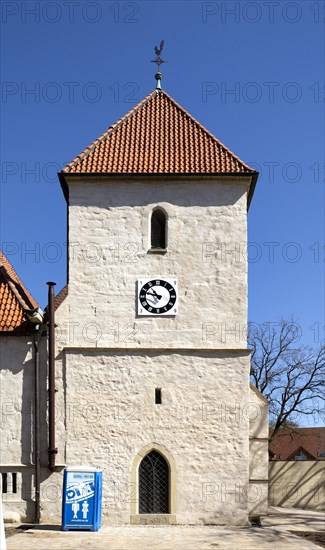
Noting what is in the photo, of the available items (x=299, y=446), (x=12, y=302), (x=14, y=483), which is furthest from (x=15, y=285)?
(x=299, y=446)

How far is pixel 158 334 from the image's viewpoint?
19.4 meters

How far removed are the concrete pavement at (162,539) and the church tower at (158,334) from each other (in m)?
0.99

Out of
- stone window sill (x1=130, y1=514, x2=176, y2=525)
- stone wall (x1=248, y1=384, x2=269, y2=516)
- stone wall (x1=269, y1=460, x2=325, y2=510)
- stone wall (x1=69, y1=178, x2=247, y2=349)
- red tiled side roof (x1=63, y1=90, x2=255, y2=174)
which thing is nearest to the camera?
stone window sill (x1=130, y1=514, x2=176, y2=525)

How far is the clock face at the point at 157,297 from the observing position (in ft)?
64.0

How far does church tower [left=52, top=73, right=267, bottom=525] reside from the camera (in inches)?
733

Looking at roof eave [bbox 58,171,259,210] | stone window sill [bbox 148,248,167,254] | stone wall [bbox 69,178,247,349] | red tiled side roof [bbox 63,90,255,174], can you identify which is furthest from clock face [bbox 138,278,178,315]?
red tiled side roof [bbox 63,90,255,174]

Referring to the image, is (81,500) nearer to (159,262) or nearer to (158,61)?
(159,262)

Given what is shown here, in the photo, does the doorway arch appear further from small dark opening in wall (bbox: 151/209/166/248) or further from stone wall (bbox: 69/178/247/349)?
small dark opening in wall (bbox: 151/209/166/248)

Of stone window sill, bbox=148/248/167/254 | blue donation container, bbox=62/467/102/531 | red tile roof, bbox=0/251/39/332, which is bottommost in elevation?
blue donation container, bbox=62/467/102/531

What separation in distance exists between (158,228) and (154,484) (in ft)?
23.1

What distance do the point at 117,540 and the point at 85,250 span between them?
7918 mm

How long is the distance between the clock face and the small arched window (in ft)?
3.81

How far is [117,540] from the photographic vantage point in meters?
15.3

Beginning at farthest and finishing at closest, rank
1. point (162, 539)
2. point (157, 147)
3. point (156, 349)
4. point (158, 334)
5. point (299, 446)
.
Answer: point (299, 446) < point (157, 147) < point (158, 334) < point (156, 349) < point (162, 539)
